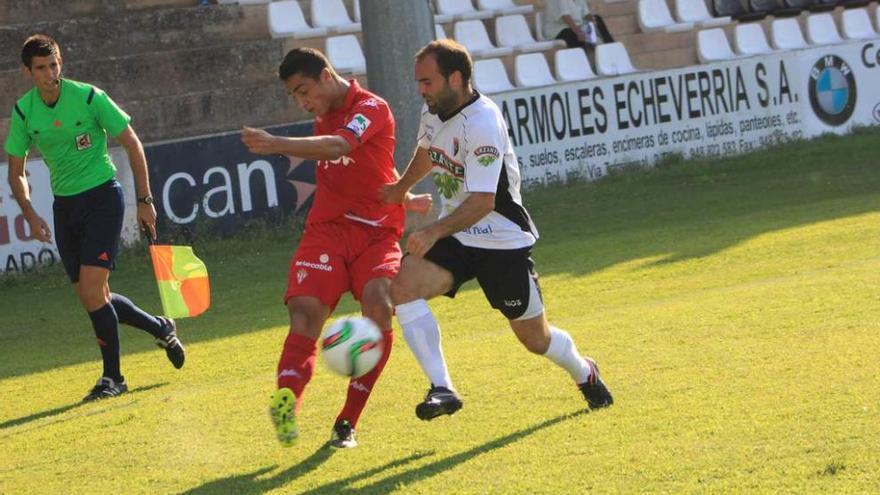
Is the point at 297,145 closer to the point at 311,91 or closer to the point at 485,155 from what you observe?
the point at 311,91

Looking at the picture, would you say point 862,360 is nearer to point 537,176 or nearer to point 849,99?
point 537,176

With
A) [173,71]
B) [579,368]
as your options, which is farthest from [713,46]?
[579,368]

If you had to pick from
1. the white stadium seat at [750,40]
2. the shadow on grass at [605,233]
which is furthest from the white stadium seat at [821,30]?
the shadow on grass at [605,233]

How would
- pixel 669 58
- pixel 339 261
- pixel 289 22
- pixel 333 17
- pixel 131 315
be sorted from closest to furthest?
pixel 339 261 → pixel 131 315 → pixel 289 22 → pixel 333 17 → pixel 669 58

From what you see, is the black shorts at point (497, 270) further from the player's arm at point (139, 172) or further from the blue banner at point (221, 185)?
the blue banner at point (221, 185)

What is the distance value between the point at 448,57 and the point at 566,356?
1550 mm

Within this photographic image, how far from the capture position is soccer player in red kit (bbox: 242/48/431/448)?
23.2ft

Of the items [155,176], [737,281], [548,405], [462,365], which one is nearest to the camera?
[548,405]

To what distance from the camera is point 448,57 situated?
6.93 metres

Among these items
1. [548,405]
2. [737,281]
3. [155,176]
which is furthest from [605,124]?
[548,405]

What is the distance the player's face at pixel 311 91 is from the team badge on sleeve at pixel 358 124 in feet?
0.58

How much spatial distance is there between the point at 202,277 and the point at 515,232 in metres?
3.13

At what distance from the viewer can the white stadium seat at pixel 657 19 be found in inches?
956

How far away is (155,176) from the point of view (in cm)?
1673
